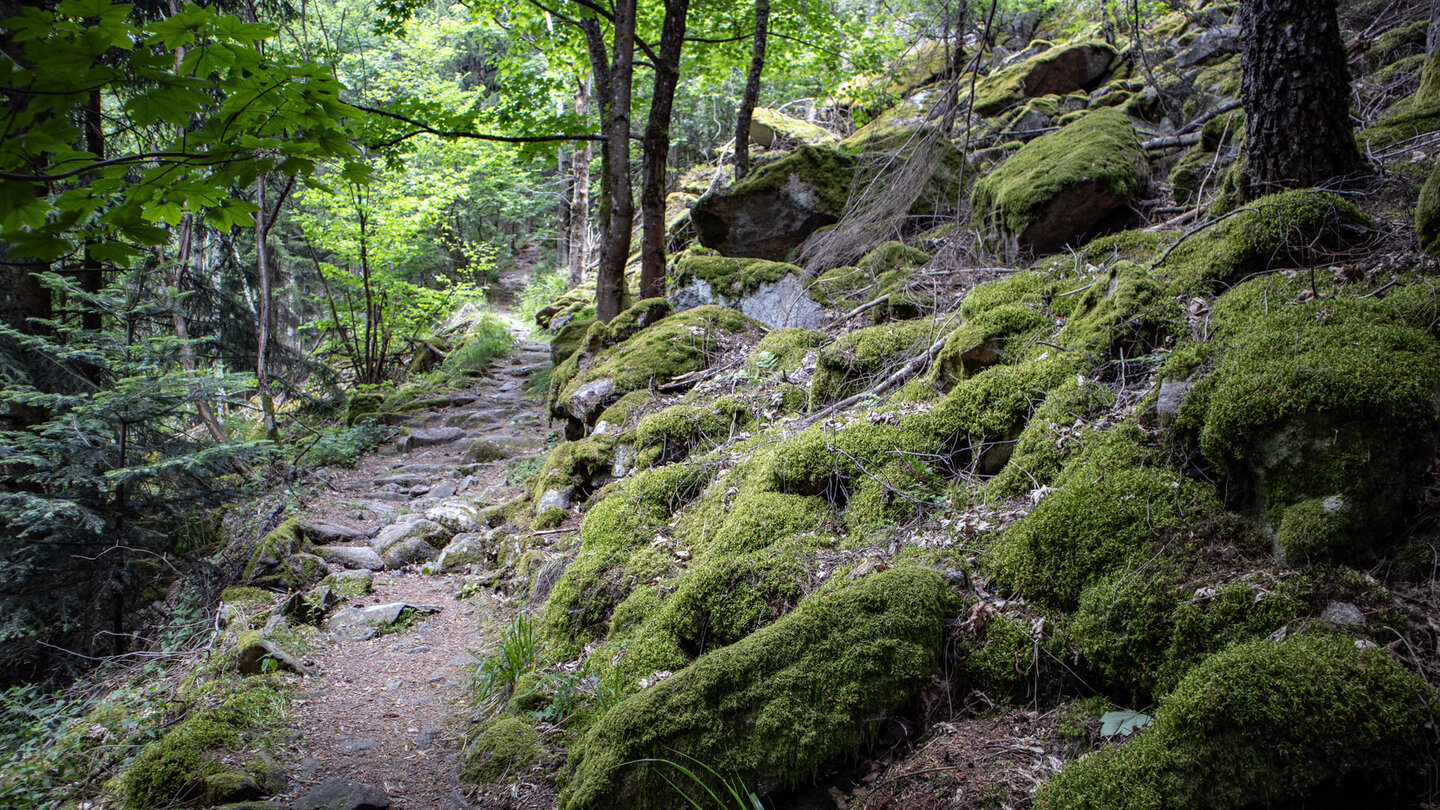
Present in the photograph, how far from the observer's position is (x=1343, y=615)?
7.00 feet

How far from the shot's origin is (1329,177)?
12.7ft

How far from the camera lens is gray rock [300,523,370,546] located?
7340 millimetres

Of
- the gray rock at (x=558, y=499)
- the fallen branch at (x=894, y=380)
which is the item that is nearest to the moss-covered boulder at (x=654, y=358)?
the gray rock at (x=558, y=499)

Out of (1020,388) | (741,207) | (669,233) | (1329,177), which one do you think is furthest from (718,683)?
(669,233)

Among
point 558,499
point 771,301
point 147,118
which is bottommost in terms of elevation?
point 558,499

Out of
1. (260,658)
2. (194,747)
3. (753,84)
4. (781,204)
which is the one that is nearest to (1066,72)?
(753,84)

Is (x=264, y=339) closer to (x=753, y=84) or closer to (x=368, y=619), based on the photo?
(x=368, y=619)

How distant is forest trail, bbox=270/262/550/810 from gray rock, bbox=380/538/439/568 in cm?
14

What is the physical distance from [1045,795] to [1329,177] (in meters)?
4.11

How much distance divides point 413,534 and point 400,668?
2554 millimetres

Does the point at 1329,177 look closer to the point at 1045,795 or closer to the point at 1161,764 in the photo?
the point at 1161,764

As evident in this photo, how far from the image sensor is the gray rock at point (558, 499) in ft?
21.3

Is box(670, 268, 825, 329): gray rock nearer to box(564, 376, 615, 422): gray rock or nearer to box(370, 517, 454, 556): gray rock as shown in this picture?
box(564, 376, 615, 422): gray rock

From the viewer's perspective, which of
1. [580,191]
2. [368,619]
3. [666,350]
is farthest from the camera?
[580,191]
